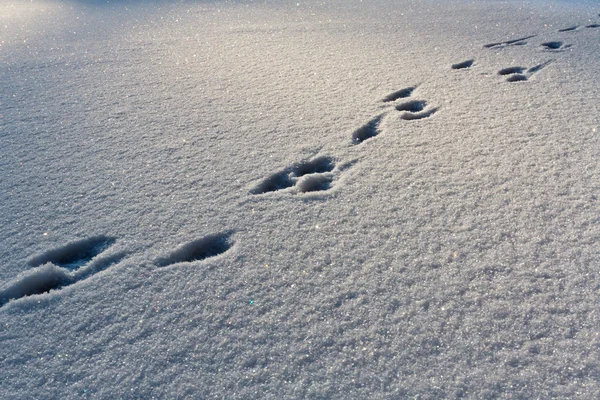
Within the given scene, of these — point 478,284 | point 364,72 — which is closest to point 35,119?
point 364,72

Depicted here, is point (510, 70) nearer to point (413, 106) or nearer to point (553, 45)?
point (553, 45)

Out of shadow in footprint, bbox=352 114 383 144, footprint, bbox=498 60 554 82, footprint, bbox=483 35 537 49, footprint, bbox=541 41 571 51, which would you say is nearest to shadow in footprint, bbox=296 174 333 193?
shadow in footprint, bbox=352 114 383 144

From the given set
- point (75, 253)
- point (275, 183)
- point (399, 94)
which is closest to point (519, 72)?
point (399, 94)

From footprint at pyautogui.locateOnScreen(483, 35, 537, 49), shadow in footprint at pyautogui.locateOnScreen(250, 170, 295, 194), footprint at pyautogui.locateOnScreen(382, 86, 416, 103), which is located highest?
footprint at pyautogui.locateOnScreen(483, 35, 537, 49)

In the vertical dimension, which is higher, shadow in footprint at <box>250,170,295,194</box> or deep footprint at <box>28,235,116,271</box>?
shadow in footprint at <box>250,170,295,194</box>

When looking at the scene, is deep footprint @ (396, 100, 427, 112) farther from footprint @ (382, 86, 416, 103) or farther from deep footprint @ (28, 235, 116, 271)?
deep footprint @ (28, 235, 116, 271)

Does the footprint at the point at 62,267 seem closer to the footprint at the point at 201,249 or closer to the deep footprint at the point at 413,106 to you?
the footprint at the point at 201,249

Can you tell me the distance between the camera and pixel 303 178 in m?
1.31

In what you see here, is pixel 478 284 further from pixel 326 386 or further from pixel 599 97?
pixel 599 97

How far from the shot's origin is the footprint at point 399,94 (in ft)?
5.79

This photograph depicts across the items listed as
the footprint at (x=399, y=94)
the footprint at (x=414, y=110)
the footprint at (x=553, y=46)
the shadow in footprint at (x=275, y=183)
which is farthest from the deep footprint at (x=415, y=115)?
the footprint at (x=553, y=46)

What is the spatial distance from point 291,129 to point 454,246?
0.73 m

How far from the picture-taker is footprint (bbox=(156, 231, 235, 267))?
1.08 meters

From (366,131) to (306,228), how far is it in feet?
1.82
